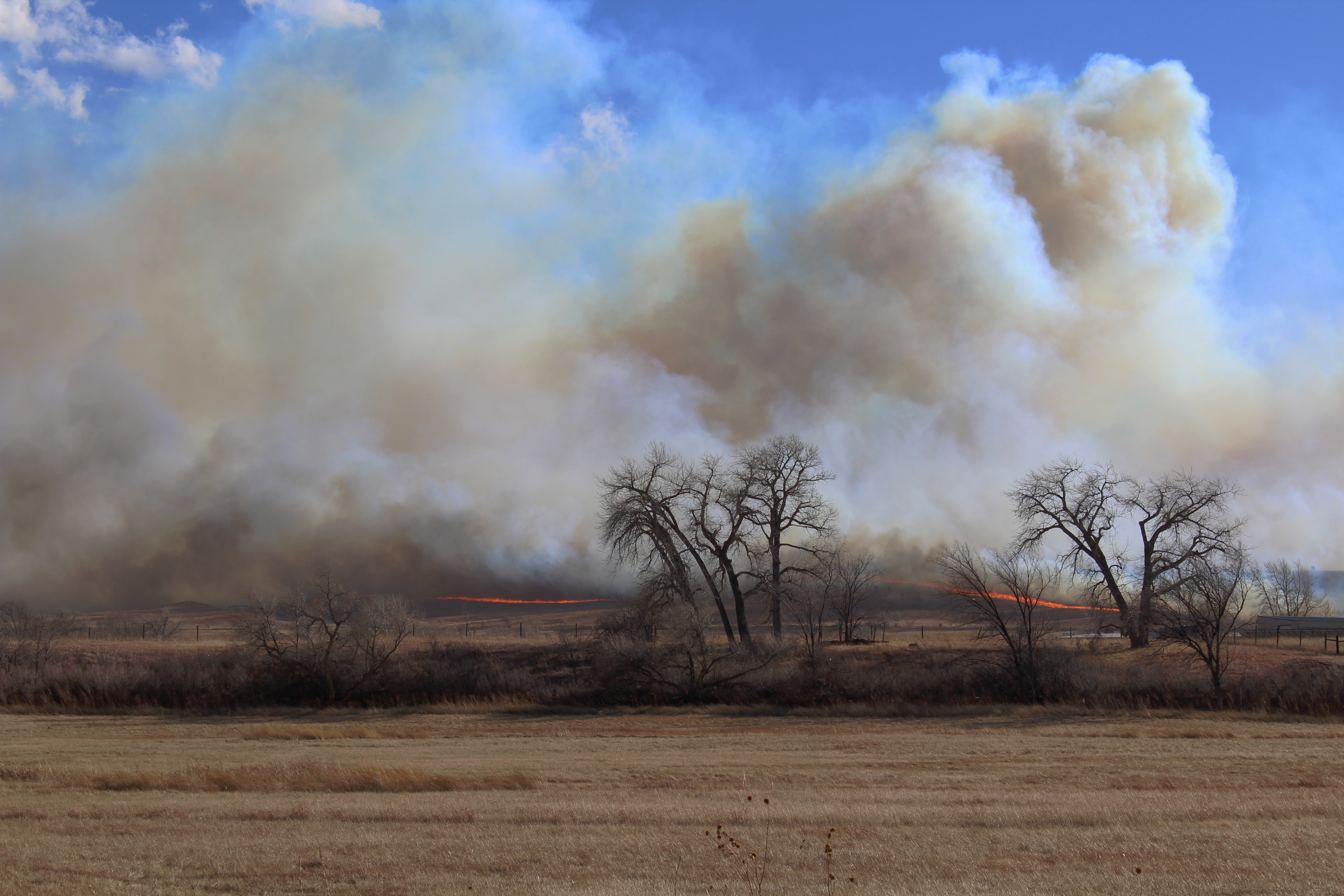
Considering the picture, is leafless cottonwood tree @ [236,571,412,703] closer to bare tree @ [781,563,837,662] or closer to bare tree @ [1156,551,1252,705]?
bare tree @ [781,563,837,662]

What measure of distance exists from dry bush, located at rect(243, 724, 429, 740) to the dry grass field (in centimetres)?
231

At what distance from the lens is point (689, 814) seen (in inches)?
729

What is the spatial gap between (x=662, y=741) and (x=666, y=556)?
23905 millimetres

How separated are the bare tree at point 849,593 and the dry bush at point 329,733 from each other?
2982cm

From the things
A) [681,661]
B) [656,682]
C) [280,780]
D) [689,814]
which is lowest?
[656,682]

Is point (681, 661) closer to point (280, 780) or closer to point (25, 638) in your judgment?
point (280, 780)

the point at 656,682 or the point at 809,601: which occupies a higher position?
the point at 809,601

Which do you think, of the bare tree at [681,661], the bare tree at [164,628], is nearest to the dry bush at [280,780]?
the bare tree at [681,661]

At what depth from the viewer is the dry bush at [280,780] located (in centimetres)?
2309

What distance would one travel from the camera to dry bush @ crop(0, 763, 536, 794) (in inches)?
909

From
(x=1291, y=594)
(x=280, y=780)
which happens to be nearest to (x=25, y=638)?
(x=280, y=780)

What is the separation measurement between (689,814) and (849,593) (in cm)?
4730

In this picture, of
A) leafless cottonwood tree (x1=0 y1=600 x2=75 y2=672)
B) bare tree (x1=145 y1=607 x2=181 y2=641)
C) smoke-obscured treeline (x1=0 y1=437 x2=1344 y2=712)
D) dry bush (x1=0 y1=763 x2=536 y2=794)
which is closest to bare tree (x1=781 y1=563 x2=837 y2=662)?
Result: smoke-obscured treeline (x1=0 y1=437 x2=1344 y2=712)

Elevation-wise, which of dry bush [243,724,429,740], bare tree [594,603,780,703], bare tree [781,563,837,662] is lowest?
dry bush [243,724,429,740]
